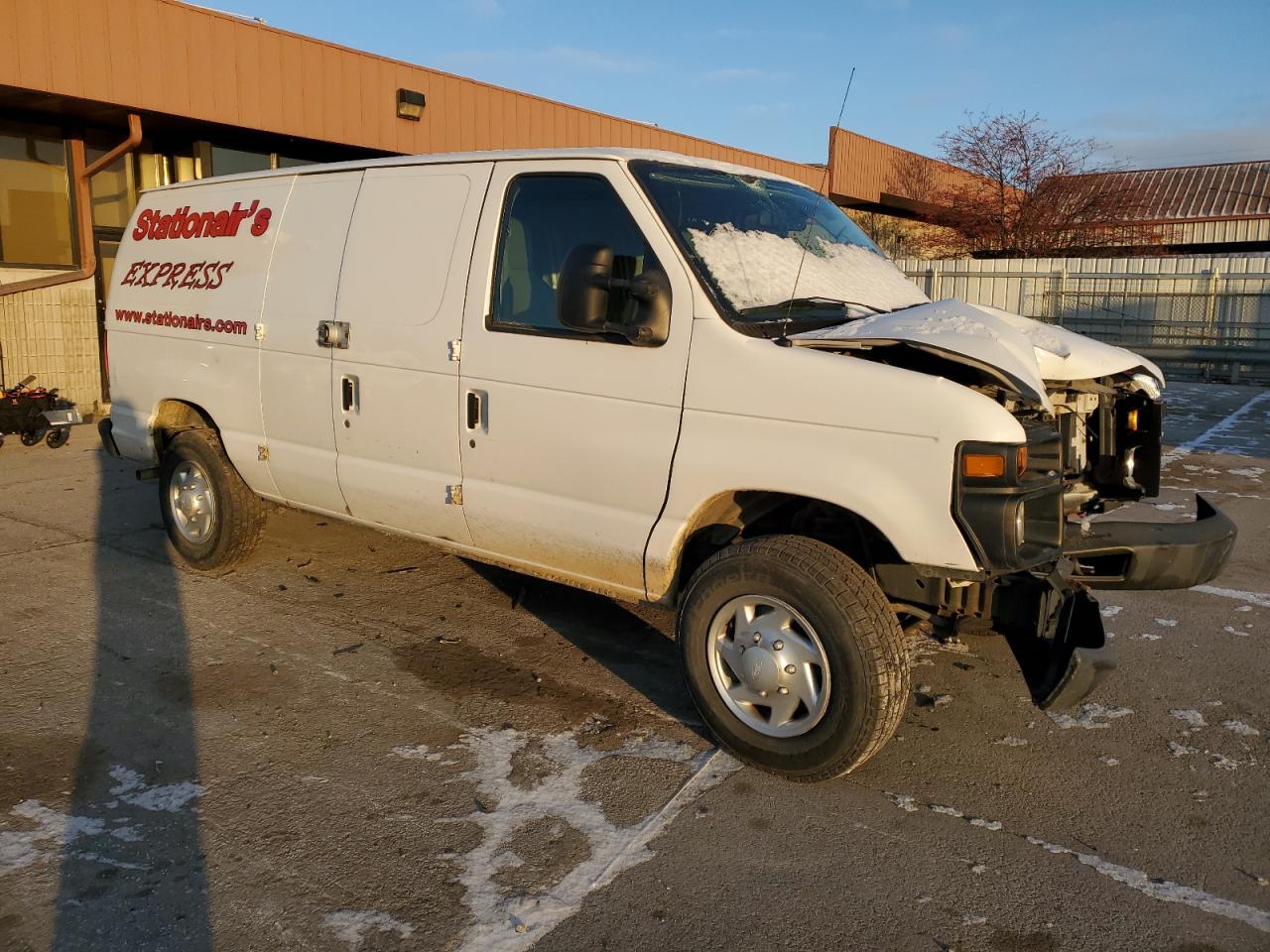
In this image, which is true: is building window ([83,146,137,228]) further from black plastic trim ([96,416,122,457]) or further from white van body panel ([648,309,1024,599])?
white van body panel ([648,309,1024,599])

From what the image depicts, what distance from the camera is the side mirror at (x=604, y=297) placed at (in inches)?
145

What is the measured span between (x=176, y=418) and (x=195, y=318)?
2.27ft

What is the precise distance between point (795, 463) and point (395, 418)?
2067 mm

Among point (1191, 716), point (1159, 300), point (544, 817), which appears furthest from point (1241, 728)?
point (1159, 300)

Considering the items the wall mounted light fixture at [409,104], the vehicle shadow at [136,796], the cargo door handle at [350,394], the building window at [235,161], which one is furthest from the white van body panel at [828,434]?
the building window at [235,161]

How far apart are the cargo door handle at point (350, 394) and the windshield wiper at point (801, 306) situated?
2.04 metres

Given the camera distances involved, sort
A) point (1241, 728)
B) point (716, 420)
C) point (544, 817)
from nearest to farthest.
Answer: point (544, 817), point (716, 420), point (1241, 728)

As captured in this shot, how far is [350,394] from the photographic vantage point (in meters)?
4.98

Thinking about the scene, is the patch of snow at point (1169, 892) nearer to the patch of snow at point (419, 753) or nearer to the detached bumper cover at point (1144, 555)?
the detached bumper cover at point (1144, 555)

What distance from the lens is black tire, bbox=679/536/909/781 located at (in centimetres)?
342

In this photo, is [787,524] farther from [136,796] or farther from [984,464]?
[136,796]

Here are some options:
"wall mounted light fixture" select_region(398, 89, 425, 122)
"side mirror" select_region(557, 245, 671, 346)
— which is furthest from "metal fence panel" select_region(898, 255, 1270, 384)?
"side mirror" select_region(557, 245, 671, 346)

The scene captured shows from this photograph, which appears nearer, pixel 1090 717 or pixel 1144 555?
pixel 1144 555

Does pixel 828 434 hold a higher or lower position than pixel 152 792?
higher
